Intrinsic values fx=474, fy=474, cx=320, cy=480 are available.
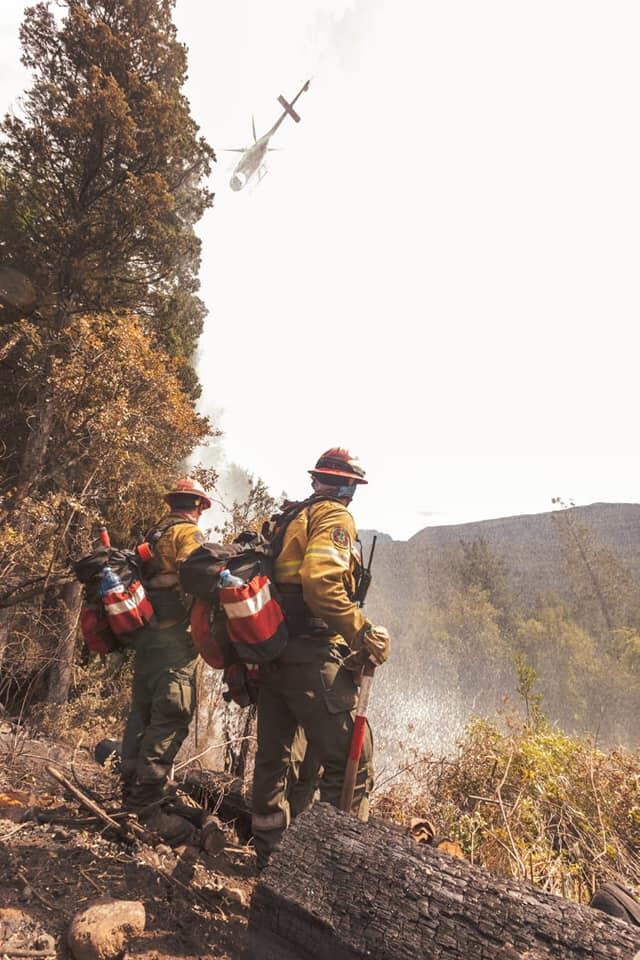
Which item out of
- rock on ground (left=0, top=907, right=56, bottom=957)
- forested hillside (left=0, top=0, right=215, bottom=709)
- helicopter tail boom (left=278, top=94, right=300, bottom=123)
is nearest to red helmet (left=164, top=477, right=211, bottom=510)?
rock on ground (left=0, top=907, right=56, bottom=957)

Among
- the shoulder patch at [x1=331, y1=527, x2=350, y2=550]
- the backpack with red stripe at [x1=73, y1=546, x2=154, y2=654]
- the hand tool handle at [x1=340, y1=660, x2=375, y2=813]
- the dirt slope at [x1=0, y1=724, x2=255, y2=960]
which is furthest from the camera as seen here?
the backpack with red stripe at [x1=73, y1=546, x2=154, y2=654]

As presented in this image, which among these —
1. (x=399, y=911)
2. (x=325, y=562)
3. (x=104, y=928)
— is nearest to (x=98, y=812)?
(x=104, y=928)

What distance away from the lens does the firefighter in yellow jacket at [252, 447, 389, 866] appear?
8.30 ft

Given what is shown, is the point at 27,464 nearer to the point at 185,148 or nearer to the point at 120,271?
the point at 120,271

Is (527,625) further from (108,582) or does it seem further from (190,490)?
(108,582)

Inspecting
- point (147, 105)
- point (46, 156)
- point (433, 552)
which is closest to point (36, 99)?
point (46, 156)

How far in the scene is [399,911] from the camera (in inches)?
54.2

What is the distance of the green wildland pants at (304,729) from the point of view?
8.25 ft

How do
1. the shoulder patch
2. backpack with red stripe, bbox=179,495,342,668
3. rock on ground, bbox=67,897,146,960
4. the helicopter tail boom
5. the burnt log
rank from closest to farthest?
the burnt log, rock on ground, bbox=67,897,146,960, backpack with red stripe, bbox=179,495,342,668, the shoulder patch, the helicopter tail boom

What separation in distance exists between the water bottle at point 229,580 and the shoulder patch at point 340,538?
574mm

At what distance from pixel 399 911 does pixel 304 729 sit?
4.38ft

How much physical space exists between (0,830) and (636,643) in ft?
139

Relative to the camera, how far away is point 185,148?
409 inches

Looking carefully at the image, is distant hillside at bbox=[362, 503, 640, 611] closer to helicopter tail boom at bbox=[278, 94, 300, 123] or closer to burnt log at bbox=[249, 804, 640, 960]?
helicopter tail boom at bbox=[278, 94, 300, 123]
